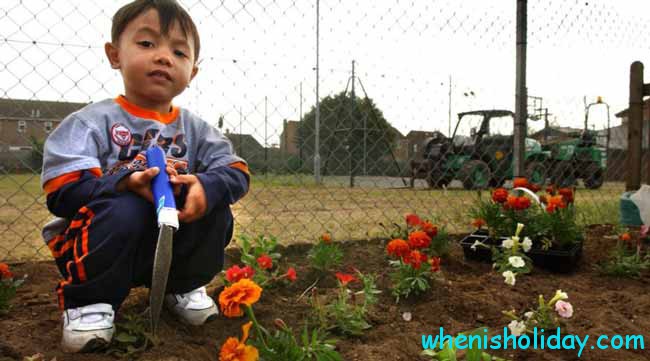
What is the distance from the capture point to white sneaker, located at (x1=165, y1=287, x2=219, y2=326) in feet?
4.54

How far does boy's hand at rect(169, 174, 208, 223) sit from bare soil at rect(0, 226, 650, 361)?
331mm

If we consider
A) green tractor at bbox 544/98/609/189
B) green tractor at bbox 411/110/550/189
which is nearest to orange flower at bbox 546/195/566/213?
green tractor at bbox 411/110/550/189

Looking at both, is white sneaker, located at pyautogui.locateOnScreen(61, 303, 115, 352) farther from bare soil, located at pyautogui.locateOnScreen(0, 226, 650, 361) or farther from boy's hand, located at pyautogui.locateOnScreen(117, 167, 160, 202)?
boy's hand, located at pyautogui.locateOnScreen(117, 167, 160, 202)

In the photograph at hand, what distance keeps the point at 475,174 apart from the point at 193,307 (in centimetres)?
758

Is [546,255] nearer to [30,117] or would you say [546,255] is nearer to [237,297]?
[237,297]

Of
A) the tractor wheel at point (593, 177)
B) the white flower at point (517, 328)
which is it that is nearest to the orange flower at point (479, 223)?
the white flower at point (517, 328)

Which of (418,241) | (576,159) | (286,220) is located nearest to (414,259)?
(418,241)

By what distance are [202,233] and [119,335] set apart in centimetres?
34

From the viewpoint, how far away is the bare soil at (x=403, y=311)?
1231mm

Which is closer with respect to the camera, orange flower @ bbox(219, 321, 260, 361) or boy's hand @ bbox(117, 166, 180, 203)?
orange flower @ bbox(219, 321, 260, 361)

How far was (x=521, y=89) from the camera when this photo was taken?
2.97 metres

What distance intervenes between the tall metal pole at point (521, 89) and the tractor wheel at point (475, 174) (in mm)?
5025

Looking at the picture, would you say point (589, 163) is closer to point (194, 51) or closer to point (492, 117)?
→ point (492, 117)

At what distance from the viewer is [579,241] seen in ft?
7.57
